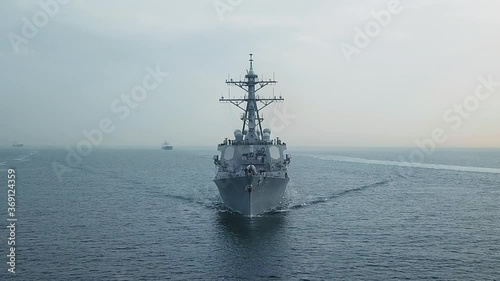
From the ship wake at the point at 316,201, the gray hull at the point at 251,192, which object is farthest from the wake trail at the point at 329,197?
the gray hull at the point at 251,192

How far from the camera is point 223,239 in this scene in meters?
37.6

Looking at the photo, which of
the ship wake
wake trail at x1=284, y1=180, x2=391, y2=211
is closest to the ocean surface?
the ship wake

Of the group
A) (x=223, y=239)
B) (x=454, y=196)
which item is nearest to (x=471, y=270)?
(x=223, y=239)

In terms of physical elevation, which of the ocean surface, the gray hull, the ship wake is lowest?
the ocean surface

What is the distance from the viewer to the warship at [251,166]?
43844mm

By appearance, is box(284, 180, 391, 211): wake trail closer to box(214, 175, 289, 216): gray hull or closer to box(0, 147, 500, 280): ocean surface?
box(0, 147, 500, 280): ocean surface

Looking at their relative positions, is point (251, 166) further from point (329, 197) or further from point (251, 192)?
point (329, 197)

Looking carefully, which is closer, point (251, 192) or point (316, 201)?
point (251, 192)

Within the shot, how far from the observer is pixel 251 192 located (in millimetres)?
43219

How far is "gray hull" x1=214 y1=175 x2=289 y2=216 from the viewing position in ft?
140

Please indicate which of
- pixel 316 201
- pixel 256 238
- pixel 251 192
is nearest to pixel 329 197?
pixel 316 201

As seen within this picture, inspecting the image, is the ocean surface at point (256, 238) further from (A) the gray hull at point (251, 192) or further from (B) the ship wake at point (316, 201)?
(A) the gray hull at point (251, 192)

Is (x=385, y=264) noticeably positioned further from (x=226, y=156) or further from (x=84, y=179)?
(x=84, y=179)

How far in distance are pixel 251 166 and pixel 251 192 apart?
2.84m
